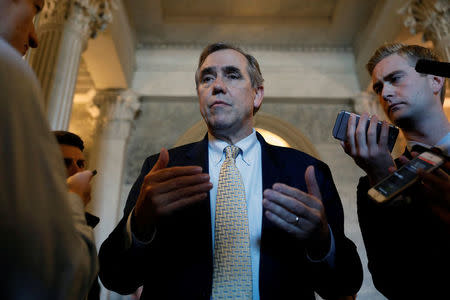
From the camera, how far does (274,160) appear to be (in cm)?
156

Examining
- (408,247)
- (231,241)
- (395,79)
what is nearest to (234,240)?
(231,241)

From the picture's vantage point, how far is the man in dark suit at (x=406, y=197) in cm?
102

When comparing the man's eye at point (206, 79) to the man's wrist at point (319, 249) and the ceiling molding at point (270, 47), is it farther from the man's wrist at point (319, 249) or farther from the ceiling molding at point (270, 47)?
the ceiling molding at point (270, 47)

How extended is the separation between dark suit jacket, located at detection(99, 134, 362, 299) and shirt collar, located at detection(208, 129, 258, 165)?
0.29 meters

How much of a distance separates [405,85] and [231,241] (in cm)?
116

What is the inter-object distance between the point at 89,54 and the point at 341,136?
4873 millimetres

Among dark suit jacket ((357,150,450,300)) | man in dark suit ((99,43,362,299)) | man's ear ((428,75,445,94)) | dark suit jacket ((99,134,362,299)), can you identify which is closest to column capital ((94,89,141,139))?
man in dark suit ((99,43,362,299))

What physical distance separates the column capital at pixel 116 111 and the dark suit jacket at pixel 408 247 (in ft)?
16.1

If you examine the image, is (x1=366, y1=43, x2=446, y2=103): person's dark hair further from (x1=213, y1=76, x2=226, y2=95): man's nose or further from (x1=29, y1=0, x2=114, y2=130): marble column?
(x1=29, y1=0, x2=114, y2=130): marble column

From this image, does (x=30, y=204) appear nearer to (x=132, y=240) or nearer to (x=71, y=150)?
(x=132, y=240)

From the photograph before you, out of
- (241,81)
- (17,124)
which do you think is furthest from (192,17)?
(17,124)

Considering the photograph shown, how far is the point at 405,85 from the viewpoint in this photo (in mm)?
1616

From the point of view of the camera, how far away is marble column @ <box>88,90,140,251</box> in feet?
16.6

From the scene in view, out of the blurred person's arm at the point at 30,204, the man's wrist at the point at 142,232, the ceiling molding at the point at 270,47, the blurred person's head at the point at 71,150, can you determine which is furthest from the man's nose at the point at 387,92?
the ceiling molding at the point at 270,47
